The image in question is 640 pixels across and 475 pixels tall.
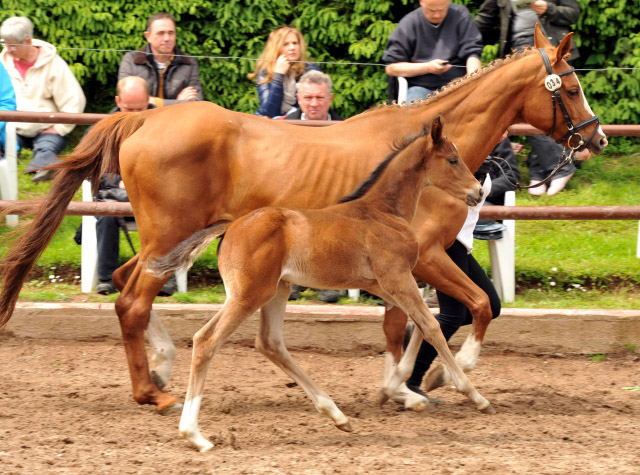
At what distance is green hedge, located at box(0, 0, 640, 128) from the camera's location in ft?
27.5

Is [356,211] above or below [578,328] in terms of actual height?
above

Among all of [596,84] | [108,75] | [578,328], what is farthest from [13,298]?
[596,84]

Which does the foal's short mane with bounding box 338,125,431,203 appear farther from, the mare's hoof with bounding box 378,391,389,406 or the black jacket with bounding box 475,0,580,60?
the black jacket with bounding box 475,0,580,60

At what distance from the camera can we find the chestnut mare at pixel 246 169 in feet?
16.1

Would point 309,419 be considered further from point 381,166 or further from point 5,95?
point 5,95

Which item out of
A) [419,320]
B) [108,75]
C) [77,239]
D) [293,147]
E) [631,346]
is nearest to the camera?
[419,320]

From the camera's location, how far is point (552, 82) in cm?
513

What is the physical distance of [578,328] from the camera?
6023 millimetres

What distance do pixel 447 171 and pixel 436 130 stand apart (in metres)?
0.22

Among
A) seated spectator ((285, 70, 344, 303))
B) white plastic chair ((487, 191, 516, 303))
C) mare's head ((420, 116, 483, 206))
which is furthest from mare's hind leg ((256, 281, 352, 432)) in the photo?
white plastic chair ((487, 191, 516, 303))

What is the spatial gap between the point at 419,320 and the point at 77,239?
327 centimetres

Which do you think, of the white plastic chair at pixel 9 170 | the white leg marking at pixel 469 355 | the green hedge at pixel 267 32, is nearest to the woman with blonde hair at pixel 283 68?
the green hedge at pixel 267 32

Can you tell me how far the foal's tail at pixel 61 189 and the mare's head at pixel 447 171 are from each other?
1.59m

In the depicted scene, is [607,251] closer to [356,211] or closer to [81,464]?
[356,211]
